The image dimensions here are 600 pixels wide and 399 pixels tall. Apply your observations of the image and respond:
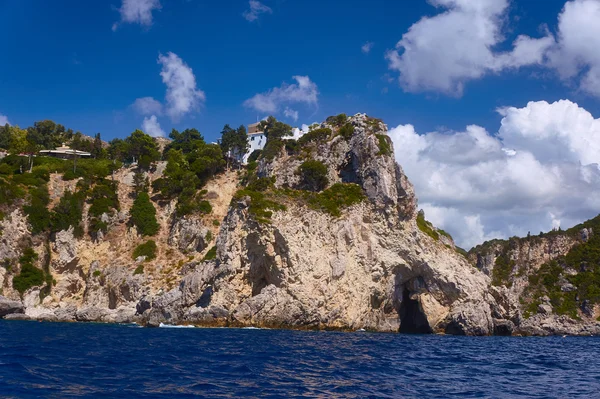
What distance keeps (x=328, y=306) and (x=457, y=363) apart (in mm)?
26675

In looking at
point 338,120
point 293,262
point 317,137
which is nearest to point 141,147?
point 317,137

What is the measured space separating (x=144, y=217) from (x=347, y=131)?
29.1 metres

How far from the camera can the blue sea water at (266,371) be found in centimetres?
→ 1561

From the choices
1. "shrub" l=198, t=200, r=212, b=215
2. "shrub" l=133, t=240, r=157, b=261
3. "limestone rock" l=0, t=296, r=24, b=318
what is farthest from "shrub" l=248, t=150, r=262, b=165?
"limestone rock" l=0, t=296, r=24, b=318

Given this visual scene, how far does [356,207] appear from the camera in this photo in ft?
187

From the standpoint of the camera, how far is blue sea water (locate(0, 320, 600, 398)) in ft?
51.2

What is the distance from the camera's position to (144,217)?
7119 centimetres

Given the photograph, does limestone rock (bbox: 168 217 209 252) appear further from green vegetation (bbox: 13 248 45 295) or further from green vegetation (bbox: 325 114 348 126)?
green vegetation (bbox: 325 114 348 126)

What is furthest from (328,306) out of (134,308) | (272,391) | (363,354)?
(272,391)

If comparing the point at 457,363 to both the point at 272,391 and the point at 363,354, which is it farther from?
the point at 272,391

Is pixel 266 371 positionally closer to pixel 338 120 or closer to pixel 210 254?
pixel 210 254

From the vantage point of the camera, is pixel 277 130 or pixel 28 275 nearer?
pixel 28 275

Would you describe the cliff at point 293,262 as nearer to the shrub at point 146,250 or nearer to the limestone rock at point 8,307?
the limestone rock at point 8,307

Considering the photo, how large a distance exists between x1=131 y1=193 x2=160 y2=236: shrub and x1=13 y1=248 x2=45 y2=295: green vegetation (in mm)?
12932
